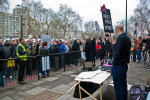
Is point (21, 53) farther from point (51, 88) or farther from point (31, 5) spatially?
point (31, 5)

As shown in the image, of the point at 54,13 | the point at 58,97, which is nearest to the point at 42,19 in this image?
the point at 54,13

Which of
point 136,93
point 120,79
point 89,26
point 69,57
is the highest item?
point 89,26

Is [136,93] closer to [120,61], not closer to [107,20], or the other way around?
[120,61]

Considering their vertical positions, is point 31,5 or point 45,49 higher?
point 31,5

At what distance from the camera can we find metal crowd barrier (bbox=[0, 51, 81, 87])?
584 centimetres

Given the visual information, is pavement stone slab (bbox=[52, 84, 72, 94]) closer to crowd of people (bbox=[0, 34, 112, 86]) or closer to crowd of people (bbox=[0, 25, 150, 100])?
crowd of people (bbox=[0, 25, 150, 100])

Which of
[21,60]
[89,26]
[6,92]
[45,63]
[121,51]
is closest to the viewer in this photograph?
[121,51]

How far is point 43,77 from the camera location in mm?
6992

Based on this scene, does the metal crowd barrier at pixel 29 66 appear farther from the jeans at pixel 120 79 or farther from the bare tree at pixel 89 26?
the bare tree at pixel 89 26

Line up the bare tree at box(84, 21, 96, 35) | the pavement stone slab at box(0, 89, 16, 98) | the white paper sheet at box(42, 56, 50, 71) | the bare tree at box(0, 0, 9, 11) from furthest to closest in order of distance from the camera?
the bare tree at box(84, 21, 96, 35) → the bare tree at box(0, 0, 9, 11) → the white paper sheet at box(42, 56, 50, 71) → the pavement stone slab at box(0, 89, 16, 98)

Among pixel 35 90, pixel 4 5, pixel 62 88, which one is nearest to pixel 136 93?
pixel 62 88

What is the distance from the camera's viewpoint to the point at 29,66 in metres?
7.01

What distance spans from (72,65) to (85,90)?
21.5ft

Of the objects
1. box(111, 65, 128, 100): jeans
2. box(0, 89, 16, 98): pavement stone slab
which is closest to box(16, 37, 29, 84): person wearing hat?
box(0, 89, 16, 98): pavement stone slab
